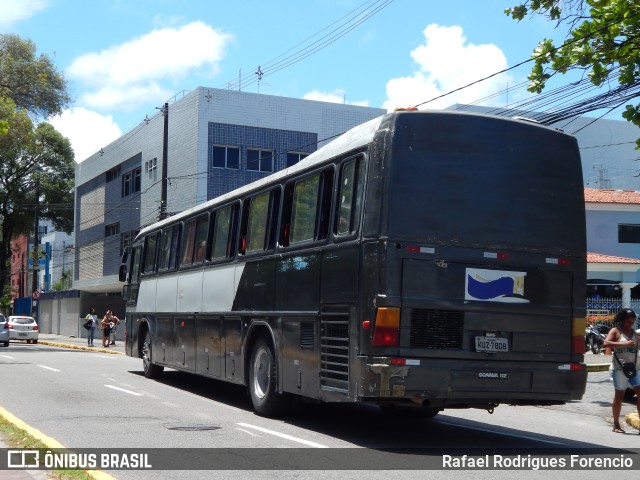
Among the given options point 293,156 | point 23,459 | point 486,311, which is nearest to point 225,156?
point 293,156

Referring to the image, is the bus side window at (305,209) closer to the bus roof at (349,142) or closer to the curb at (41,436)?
the bus roof at (349,142)

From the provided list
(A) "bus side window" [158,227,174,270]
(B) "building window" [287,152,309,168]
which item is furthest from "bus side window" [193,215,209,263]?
(B) "building window" [287,152,309,168]

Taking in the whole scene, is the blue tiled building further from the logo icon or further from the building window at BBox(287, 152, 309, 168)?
the logo icon

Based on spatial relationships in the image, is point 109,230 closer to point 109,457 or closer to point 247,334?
point 247,334

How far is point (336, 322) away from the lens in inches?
417

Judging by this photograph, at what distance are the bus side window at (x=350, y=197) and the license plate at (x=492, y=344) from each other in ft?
6.33

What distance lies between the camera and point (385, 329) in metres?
9.68

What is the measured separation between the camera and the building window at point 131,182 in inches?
2047

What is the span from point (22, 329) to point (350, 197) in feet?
133

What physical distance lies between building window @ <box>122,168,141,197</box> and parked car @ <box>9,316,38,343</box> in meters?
9.69

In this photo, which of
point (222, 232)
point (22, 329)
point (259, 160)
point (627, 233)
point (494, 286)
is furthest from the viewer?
point (22, 329)

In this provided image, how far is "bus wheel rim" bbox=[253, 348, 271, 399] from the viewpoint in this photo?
12.8 meters

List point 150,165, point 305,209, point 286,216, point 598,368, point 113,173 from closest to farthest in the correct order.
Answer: point 305,209 < point 286,216 < point 598,368 < point 150,165 < point 113,173

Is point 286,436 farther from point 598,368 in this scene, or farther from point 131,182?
point 131,182
